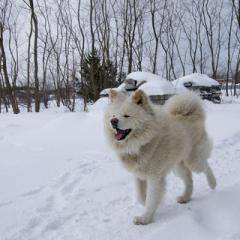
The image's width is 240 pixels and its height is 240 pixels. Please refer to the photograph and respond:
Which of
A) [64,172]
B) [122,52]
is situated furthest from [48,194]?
[122,52]

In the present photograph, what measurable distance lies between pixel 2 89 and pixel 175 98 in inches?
1033

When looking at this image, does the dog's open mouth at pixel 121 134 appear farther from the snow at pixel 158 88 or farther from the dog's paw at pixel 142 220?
the snow at pixel 158 88

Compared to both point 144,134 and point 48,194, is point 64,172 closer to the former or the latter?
point 48,194

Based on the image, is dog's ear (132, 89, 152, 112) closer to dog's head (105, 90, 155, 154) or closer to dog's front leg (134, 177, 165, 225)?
dog's head (105, 90, 155, 154)

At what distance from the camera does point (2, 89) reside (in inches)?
1115

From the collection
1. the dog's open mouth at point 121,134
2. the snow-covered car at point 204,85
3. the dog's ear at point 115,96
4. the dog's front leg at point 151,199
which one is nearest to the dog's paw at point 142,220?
the dog's front leg at point 151,199

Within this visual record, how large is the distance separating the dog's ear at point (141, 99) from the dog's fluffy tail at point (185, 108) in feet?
2.38

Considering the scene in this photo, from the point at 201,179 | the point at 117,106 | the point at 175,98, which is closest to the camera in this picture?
the point at 117,106

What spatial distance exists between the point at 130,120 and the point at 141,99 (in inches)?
10.2

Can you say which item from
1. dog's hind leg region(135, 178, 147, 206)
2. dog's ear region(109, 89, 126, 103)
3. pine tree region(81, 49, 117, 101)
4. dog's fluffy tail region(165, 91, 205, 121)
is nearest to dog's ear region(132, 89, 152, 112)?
dog's ear region(109, 89, 126, 103)

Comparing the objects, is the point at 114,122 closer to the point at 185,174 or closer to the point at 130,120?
the point at 130,120

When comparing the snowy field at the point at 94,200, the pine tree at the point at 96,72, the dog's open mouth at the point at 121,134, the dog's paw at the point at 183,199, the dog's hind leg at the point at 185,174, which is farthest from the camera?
the pine tree at the point at 96,72

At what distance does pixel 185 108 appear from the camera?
420cm

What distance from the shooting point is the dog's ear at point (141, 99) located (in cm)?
347
